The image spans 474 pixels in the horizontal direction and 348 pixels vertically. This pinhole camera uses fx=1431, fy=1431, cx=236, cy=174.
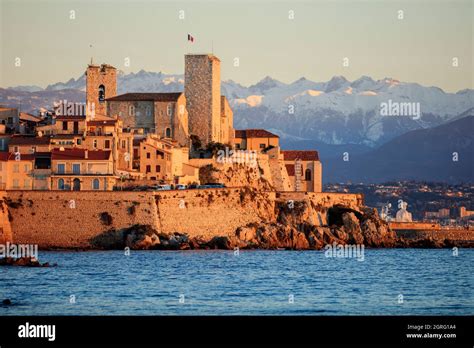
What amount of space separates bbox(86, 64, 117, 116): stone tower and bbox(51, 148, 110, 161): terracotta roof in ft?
52.7

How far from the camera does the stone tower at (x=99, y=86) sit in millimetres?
101812

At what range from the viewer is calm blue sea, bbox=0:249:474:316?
2167 inches

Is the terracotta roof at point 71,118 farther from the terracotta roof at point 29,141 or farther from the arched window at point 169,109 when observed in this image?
the arched window at point 169,109

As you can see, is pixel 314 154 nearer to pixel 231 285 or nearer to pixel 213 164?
pixel 213 164

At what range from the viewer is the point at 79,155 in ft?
279

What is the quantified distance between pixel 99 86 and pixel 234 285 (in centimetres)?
4124

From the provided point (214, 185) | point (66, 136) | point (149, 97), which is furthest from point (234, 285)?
point (149, 97)

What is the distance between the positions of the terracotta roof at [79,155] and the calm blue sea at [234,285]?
6.72 m

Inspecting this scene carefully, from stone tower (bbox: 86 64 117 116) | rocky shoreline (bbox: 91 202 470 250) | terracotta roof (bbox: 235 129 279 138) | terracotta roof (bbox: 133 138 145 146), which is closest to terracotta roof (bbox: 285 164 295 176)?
terracotta roof (bbox: 235 129 279 138)

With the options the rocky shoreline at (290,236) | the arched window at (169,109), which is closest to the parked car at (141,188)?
the rocky shoreline at (290,236)

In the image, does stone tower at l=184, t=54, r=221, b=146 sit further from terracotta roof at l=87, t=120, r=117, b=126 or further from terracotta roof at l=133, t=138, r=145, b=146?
terracotta roof at l=87, t=120, r=117, b=126
